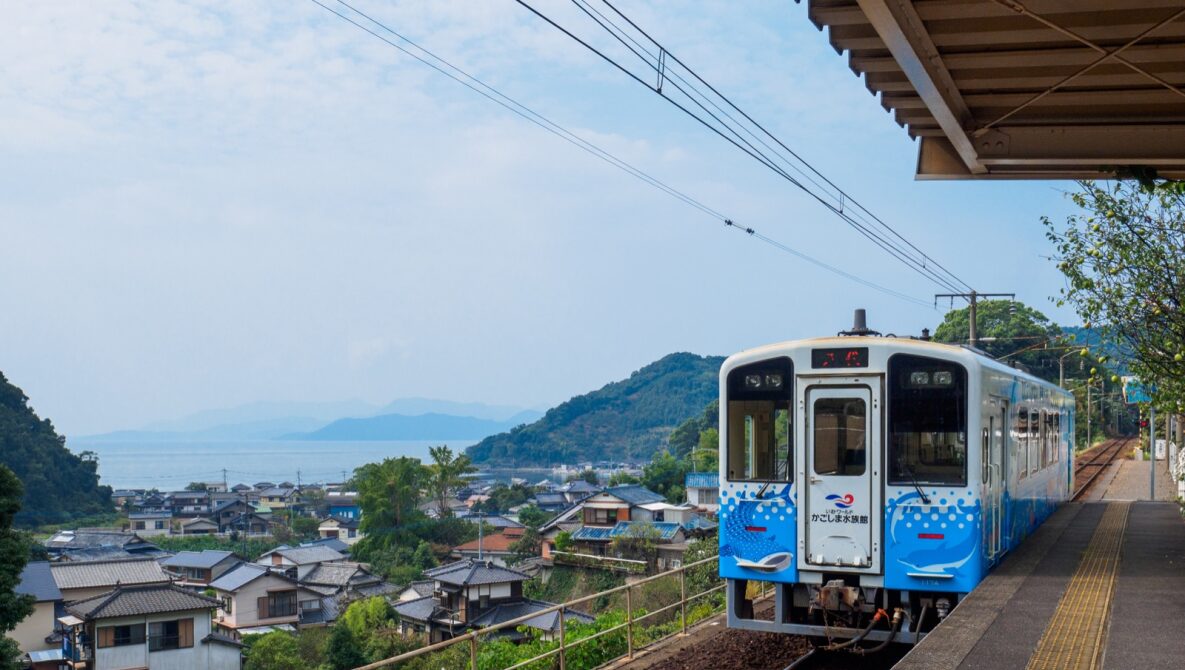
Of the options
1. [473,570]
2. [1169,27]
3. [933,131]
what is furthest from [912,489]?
[473,570]

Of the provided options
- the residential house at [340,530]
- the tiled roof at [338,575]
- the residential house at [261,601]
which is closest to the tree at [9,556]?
the residential house at [261,601]

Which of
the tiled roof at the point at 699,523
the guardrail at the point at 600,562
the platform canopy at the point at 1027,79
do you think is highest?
the platform canopy at the point at 1027,79

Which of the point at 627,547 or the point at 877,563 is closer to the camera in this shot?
the point at 877,563

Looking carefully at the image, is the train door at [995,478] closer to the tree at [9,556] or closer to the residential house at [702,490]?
the tree at [9,556]

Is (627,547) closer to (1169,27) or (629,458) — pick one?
(1169,27)

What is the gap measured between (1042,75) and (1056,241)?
6.06 meters

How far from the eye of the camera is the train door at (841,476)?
720 cm

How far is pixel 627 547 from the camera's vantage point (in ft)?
115

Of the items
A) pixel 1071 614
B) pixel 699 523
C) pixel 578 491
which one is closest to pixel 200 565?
pixel 699 523

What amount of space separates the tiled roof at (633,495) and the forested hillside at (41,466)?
26859 millimetres

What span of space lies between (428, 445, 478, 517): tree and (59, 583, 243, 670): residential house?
23.3m

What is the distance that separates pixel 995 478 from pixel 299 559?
37.7 metres

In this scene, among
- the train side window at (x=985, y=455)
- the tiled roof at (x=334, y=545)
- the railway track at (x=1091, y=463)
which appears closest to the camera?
the train side window at (x=985, y=455)

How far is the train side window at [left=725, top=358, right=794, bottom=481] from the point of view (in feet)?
24.5
